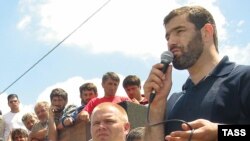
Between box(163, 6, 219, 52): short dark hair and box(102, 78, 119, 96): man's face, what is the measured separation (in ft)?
9.18

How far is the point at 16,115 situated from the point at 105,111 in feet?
12.7

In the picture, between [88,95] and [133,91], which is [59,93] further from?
[133,91]

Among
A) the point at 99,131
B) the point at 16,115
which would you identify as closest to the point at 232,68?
the point at 99,131

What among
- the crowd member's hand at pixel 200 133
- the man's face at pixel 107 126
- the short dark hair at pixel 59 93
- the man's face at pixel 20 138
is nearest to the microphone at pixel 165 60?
the crowd member's hand at pixel 200 133

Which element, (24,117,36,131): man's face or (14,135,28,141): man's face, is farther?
(24,117,36,131): man's face

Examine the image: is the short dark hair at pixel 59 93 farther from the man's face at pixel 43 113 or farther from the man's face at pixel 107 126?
the man's face at pixel 107 126

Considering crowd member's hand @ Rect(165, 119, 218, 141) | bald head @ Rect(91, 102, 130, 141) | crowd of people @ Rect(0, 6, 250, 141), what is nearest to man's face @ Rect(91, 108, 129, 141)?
bald head @ Rect(91, 102, 130, 141)

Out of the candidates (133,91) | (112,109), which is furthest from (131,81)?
(112,109)

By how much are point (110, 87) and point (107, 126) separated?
5.98 ft

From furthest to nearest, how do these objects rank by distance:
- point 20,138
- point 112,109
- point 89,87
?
1. point 20,138
2. point 89,87
3. point 112,109

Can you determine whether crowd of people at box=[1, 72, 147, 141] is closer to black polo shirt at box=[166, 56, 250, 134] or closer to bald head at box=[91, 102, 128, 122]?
bald head at box=[91, 102, 128, 122]

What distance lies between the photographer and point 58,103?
218 inches

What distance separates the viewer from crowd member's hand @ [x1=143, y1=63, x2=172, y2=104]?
2240mm

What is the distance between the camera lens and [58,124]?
17.6 ft
